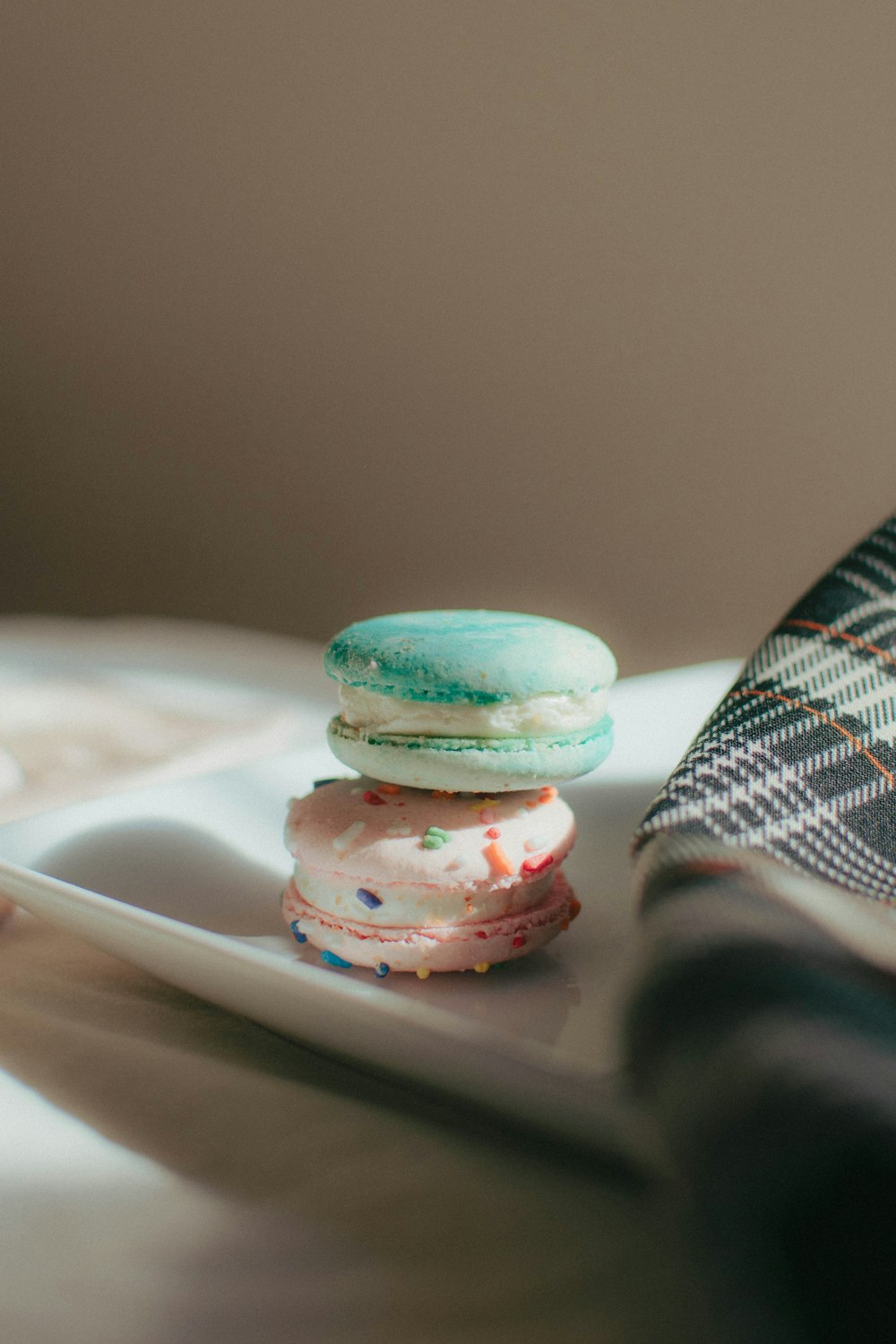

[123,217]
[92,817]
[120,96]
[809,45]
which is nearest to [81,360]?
[123,217]

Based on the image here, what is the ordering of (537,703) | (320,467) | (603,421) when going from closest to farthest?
1. (537,703)
2. (603,421)
3. (320,467)

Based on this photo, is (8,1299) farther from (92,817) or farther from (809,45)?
(809,45)

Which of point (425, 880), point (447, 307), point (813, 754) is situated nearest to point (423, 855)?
point (425, 880)

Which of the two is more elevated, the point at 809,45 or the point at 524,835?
the point at 809,45

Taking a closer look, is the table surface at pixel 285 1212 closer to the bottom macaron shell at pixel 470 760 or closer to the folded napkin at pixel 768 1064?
A: the folded napkin at pixel 768 1064

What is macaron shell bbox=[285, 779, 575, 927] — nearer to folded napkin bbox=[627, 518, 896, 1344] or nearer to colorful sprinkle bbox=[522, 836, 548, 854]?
colorful sprinkle bbox=[522, 836, 548, 854]
